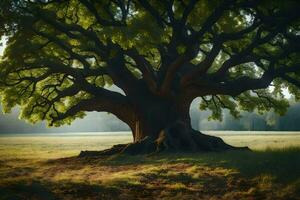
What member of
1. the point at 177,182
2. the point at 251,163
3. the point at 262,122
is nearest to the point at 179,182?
the point at 177,182

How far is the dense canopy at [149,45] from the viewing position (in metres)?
18.5

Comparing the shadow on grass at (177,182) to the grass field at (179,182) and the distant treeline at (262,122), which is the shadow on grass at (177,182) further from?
the distant treeline at (262,122)

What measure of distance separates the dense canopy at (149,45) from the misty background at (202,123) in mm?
33118

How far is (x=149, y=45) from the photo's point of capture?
1903 centimetres

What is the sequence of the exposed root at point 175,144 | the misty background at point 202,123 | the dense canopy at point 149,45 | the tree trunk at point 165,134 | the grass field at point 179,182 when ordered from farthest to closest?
the misty background at point 202,123
the tree trunk at point 165,134
the exposed root at point 175,144
the dense canopy at point 149,45
the grass field at point 179,182

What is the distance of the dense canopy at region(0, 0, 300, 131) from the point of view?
1848 centimetres

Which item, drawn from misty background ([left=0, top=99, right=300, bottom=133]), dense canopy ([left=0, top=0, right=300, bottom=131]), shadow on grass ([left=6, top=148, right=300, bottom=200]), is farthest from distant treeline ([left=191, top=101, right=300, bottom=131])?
shadow on grass ([left=6, top=148, right=300, bottom=200])

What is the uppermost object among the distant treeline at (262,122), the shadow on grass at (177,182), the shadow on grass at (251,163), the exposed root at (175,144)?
the distant treeline at (262,122)

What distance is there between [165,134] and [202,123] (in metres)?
121

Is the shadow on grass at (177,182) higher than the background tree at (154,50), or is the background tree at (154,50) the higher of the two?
the background tree at (154,50)

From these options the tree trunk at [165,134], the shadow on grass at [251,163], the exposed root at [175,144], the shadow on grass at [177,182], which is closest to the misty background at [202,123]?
the tree trunk at [165,134]

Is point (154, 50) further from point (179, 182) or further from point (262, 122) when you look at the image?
point (262, 122)

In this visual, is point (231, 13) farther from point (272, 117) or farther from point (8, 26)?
point (272, 117)

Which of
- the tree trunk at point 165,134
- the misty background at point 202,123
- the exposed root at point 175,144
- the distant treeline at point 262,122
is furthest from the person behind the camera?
the misty background at point 202,123
